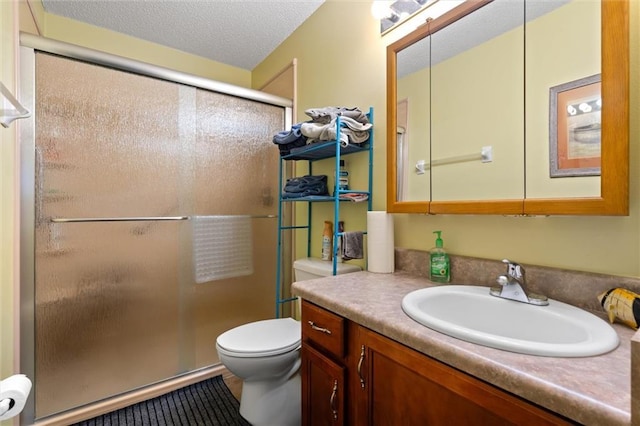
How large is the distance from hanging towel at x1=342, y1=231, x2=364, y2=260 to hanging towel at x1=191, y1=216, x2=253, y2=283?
922 millimetres

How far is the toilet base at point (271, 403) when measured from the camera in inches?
55.9

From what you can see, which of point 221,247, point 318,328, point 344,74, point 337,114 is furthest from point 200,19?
point 318,328

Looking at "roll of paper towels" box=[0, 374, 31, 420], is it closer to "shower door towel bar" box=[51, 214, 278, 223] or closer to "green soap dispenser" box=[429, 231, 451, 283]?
"shower door towel bar" box=[51, 214, 278, 223]

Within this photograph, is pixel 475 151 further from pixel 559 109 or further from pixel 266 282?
pixel 266 282

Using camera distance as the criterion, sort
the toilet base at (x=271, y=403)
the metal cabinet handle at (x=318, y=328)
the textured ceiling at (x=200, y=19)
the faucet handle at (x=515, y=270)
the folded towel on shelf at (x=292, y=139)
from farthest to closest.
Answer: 1. the textured ceiling at (x=200, y=19)
2. the folded towel on shelf at (x=292, y=139)
3. the toilet base at (x=271, y=403)
4. the metal cabinet handle at (x=318, y=328)
5. the faucet handle at (x=515, y=270)

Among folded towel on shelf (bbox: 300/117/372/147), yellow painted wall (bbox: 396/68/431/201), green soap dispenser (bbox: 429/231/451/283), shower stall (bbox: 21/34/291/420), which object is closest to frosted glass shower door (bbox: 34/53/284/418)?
shower stall (bbox: 21/34/291/420)

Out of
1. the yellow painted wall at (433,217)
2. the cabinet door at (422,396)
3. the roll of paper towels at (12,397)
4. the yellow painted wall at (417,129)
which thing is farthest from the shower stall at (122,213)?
the cabinet door at (422,396)

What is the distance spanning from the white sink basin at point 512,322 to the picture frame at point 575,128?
41 cm

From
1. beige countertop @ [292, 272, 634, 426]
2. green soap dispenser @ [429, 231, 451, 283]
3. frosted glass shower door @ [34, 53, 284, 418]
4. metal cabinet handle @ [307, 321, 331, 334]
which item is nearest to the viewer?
beige countertop @ [292, 272, 634, 426]

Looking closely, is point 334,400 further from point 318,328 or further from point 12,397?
point 12,397

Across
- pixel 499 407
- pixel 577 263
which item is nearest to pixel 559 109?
pixel 577 263

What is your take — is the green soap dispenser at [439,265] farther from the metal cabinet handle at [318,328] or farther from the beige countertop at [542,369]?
the metal cabinet handle at [318,328]

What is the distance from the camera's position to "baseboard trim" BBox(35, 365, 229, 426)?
60.2 inches

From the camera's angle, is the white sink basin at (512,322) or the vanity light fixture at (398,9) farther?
the vanity light fixture at (398,9)
